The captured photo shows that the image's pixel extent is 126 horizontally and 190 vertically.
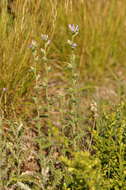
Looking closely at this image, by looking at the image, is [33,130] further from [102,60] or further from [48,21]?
[102,60]

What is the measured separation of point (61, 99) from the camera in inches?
100

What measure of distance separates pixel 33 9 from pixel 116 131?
0.99m

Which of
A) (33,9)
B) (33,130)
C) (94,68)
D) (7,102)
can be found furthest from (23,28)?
(94,68)

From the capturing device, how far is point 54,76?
3.39 meters

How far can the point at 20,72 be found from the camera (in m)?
2.64

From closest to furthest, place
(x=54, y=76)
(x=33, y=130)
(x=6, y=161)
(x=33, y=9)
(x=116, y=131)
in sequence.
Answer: (x=116, y=131), (x=6, y=161), (x=33, y=9), (x=33, y=130), (x=54, y=76)

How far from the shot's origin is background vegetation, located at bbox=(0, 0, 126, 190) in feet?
6.77

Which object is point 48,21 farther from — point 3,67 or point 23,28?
point 3,67

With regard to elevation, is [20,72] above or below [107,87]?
above

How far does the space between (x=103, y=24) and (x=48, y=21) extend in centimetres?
104

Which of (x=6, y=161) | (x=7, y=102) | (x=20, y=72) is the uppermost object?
(x=20, y=72)

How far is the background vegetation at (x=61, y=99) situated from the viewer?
2062 mm

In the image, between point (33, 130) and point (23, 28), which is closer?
point (23, 28)

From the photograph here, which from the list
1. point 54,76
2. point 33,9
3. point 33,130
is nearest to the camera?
point 33,9
